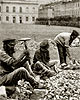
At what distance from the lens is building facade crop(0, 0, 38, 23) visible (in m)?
95.6

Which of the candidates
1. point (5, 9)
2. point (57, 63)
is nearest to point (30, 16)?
point (5, 9)

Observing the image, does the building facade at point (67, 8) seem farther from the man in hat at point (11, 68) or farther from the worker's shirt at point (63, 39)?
the man in hat at point (11, 68)

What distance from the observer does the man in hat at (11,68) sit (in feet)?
31.5

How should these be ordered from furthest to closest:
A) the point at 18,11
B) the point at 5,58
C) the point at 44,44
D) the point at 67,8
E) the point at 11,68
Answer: the point at 18,11 → the point at 67,8 → the point at 44,44 → the point at 11,68 → the point at 5,58

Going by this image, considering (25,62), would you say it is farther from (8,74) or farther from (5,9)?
(5,9)

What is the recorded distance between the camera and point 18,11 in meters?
97.6

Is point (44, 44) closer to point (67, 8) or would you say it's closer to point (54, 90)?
point (54, 90)

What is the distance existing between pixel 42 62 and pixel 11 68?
210cm

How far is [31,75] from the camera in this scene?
34.7ft

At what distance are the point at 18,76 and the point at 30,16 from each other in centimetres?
8927

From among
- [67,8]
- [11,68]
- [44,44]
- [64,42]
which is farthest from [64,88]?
[67,8]

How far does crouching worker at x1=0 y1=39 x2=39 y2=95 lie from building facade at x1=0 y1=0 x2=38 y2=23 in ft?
282

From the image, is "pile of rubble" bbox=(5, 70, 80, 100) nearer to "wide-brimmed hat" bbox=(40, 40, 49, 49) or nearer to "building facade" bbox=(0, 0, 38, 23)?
"wide-brimmed hat" bbox=(40, 40, 49, 49)

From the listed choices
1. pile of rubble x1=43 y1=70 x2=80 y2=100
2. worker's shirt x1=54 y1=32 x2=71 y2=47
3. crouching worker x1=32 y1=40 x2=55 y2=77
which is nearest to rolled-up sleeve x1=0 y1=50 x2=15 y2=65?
pile of rubble x1=43 y1=70 x2=80 y2=100
